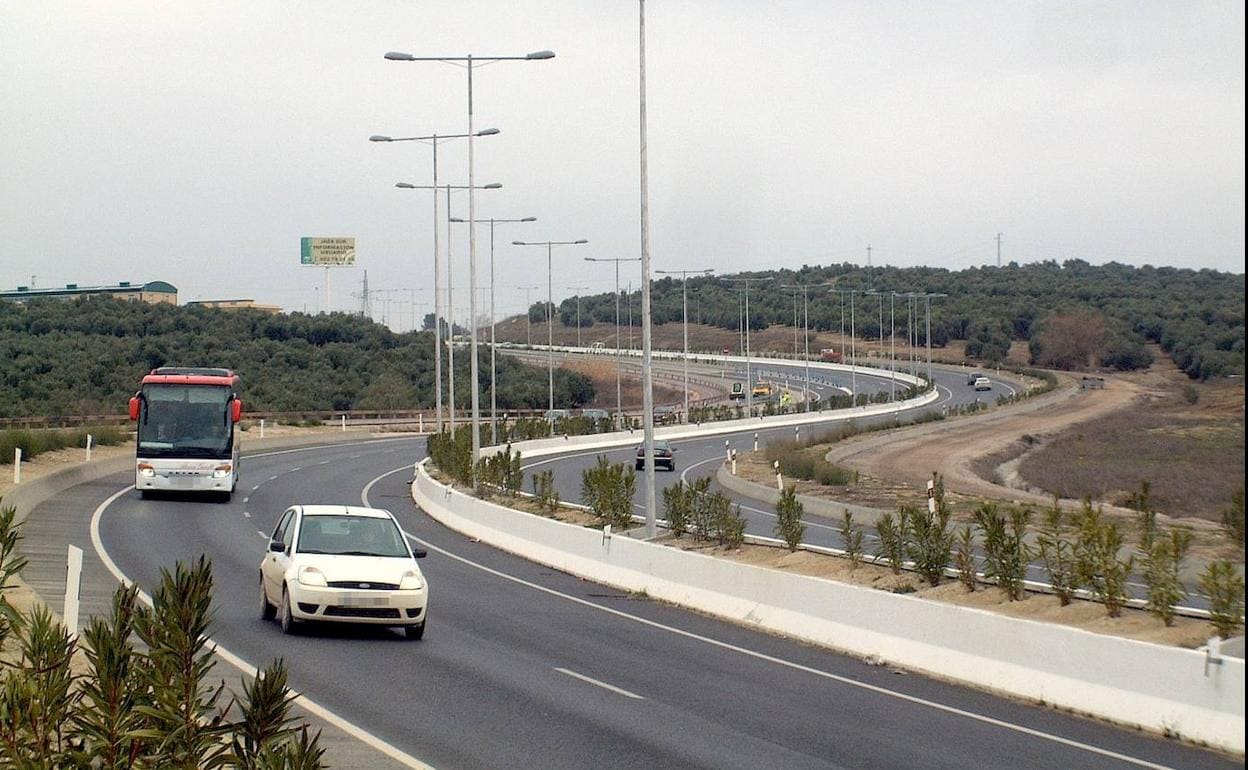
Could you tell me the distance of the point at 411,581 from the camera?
60.3 ft

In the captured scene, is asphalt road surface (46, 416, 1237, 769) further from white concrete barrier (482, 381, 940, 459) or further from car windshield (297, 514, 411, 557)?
white concrete barrier (482, 381, 940, 459)

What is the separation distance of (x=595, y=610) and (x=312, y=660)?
6.83 meters

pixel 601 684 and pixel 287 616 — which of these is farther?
pixel 287 616

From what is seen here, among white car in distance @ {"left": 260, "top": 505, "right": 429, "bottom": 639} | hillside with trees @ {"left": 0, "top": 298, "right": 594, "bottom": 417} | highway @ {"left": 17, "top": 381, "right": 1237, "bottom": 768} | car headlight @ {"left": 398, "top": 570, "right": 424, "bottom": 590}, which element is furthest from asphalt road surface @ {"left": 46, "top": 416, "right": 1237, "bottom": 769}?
hillside with trees @ {"left": 0, "top": 298, "right": 594, "bottom": 417}

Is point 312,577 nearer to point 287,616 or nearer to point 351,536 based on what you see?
point 287,616

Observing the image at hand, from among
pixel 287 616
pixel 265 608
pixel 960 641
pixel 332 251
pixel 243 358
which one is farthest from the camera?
pixel 332 251

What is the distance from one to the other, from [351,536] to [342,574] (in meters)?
1.17

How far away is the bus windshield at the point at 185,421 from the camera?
1437 inches

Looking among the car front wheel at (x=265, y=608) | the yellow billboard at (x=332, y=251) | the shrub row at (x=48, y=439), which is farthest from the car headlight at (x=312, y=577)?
the yellow billboard at (x=332, y=251)

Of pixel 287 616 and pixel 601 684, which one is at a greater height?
pixel 287 616

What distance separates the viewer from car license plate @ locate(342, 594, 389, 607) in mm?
18062

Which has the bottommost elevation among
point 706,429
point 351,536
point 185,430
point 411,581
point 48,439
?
point 706,429

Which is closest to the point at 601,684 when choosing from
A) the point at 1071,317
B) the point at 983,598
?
the point at 983,598

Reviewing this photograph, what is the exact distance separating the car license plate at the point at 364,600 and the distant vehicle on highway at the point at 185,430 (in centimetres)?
1953
